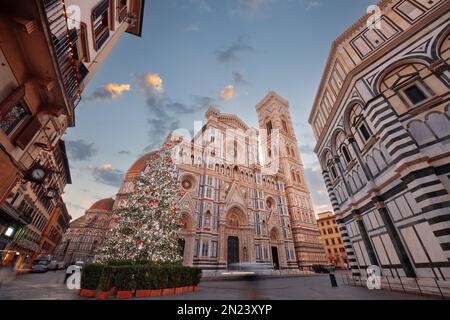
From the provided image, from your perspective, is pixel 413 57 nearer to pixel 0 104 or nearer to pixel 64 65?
pixel 64 65

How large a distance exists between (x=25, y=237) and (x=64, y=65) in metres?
26.6

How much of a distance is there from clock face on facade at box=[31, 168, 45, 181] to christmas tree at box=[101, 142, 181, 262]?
170 inches

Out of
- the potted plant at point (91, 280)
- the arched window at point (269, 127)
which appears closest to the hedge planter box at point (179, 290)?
the potted plant at point (91, 280)

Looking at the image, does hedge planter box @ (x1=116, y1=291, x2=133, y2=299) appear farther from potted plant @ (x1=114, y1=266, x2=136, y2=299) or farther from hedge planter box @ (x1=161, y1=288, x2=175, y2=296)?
hedge planter box @ (x1=161, y1=288, x2=175, y2=296)

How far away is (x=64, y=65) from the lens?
22.4 feet

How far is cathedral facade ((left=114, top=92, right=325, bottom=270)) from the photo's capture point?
80.6 ft

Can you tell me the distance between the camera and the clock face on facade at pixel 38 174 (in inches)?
326

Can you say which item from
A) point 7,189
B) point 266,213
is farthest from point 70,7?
point 266,213

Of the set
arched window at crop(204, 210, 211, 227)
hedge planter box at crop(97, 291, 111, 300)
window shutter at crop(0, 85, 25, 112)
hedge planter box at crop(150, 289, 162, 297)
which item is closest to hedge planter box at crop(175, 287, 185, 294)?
hedge planter box at crop(150, 289, 162, 297)

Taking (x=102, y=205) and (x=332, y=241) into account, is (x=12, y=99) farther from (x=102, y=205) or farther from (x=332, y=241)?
(x=332, y=241)

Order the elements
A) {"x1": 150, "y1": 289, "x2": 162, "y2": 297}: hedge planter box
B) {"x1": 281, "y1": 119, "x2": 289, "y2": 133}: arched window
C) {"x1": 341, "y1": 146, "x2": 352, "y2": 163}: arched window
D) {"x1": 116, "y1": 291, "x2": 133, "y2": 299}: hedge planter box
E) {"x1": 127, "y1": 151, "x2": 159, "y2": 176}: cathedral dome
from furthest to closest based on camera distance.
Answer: {"x1": 281, "y1": 119, "x2": 289, "y2": 133}: arched window, {"x1": 127, "y1": 151, "x2": 159, "y2": 176}: cathedral dome, {"x1": 341, "y1": 146, "x2": 352, "y2": 163}: arched window, {"x1": 150, "y1": 289, "x2": 162, "y2": 297}: hedge planter box, {"x1": 116, "y1": 291, "x2": 133, "y2": 299}: hedge planter box

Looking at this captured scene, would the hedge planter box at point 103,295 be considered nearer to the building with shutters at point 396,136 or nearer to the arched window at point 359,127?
the building with shutters at point 396,136

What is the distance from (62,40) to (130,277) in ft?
31.1

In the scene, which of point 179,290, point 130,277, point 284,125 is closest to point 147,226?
point 130,277
